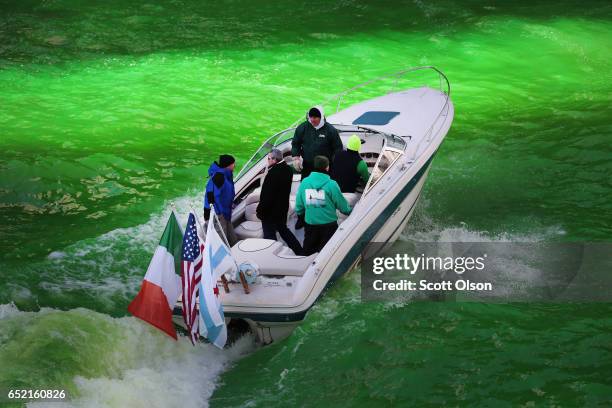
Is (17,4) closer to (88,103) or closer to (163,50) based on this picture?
(163,50)

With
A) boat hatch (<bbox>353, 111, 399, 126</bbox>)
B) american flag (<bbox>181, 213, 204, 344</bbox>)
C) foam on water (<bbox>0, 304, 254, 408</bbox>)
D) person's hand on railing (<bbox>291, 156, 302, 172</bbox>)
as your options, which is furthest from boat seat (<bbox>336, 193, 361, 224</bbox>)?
american flag (<bbox>181, 213, 204, 344</bbox>)

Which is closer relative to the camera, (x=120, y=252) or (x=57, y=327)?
(x=57, y=327)

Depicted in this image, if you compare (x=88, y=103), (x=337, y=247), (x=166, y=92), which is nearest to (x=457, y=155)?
(x=337, y=247)

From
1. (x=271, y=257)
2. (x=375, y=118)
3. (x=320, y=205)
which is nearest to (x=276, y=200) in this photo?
(x=320, y=205)

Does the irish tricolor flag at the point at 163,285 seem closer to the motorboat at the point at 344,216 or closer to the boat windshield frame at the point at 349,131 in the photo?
the motorboat at the point at 344,216

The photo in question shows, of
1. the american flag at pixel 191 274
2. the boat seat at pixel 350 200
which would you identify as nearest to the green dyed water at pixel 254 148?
the american flag at pixel 191 274

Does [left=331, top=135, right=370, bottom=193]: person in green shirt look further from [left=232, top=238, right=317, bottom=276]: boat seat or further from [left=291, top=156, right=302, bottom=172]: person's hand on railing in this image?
[left=232, top=238, right=317, bottom=276]: boat seat

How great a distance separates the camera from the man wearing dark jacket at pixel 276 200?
320 inches

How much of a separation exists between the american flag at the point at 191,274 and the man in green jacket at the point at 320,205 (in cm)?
144

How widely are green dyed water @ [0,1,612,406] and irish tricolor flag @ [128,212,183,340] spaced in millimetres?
400

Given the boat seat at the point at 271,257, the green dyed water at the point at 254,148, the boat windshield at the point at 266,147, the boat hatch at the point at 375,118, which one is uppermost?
the boat hatch at the point at 375,118

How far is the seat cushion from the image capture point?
8484mm

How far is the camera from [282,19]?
62.2ft

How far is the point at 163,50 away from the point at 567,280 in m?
11.0
